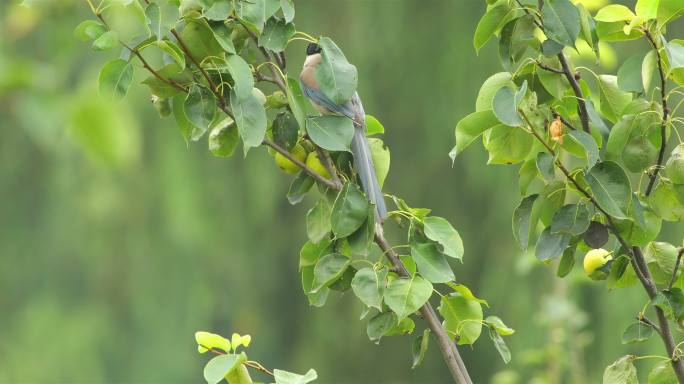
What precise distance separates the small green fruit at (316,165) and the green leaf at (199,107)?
7.1 inches

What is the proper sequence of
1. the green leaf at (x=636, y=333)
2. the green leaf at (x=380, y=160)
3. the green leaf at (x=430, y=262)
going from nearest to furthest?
the green leaf at (x=430, y=262) < the green leaf at (x=636, y=333) < the green leaf at (x=380, y=160)

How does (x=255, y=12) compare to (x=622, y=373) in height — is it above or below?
above

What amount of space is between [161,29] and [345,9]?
119 inches

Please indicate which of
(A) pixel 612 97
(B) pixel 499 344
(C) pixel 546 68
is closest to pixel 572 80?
(C) pixel 546 68

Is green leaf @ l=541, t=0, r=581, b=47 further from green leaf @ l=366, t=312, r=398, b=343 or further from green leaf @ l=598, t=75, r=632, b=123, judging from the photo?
green leaf @ l=366, t=312, r=398, b=343

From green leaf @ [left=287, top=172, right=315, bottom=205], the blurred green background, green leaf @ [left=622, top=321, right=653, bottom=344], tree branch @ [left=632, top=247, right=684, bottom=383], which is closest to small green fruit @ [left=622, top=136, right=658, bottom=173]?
tree branch @ [left=632, top=247, right=684, bottom=383]

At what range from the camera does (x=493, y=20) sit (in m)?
1.20

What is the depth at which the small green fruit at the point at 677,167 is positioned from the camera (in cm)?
117

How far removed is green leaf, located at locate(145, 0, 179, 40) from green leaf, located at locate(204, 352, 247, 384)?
39 cm

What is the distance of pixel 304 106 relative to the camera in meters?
1.21

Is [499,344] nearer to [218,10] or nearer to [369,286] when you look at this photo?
[369,286]

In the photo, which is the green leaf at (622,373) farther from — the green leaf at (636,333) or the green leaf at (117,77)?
the green leaf at (117,77)

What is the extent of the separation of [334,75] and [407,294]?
0.30 m

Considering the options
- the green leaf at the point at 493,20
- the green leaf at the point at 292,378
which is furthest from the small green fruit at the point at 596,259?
the green leaf at the point at 292,378
